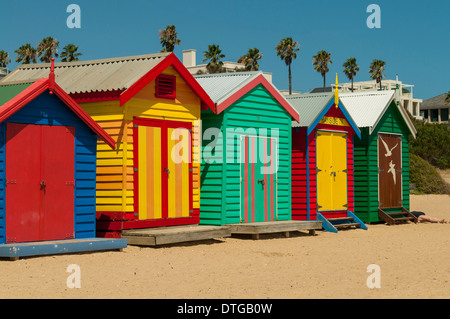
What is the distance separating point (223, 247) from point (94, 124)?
3.41 metres

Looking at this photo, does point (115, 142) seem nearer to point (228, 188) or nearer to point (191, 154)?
point (191, 154)

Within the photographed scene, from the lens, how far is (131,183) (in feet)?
43.4

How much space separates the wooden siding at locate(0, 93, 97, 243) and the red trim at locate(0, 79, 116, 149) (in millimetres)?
166

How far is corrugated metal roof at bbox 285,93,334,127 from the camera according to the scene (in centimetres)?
1762

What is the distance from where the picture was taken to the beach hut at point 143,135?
13.2 metres

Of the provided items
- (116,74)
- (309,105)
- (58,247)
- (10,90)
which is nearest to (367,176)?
(309,105)

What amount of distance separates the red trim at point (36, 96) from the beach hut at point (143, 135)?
879 mm

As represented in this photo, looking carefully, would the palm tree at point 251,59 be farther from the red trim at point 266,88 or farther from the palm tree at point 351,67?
the red trim at point 266,88

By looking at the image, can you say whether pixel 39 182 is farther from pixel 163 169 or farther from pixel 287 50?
pixel 287 50

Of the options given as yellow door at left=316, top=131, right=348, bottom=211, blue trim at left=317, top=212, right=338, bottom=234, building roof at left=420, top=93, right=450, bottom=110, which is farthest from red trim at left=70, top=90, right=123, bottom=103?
building roof at left=420, top=93, right=450, bottom=110

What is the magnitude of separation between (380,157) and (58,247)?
38.7 feet

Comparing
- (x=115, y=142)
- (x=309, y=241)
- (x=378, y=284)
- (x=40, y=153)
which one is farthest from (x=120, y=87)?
(x=378, y=284)

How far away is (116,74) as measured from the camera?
13844 mm

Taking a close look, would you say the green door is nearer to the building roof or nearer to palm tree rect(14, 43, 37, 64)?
palm tree rect(14, 43, 37, 64)
